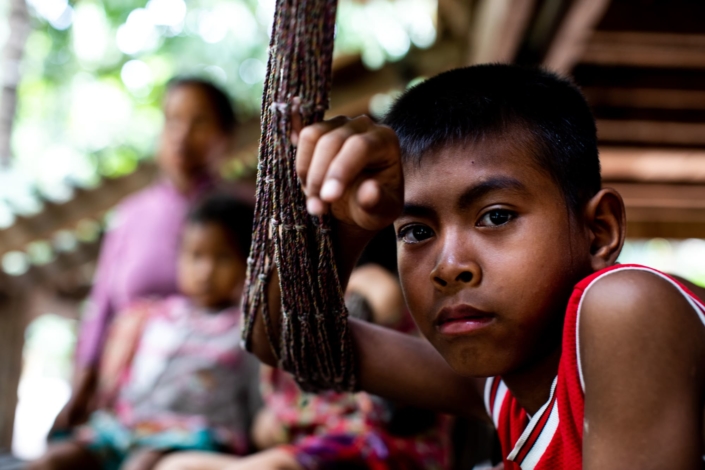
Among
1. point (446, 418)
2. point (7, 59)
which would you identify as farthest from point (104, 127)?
point (446, 418)

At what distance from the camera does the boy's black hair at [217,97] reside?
292 cm

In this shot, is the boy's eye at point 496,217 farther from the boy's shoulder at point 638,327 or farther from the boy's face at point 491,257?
the boy's shoulder at point 638,327

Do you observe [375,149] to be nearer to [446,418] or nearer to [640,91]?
[446,418]

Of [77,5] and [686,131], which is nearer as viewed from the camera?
[686,131]

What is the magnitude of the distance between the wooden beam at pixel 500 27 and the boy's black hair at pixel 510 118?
1.19 m

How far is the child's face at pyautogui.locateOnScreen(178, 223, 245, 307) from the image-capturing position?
2.55 meters

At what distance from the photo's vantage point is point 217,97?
9.63 feet

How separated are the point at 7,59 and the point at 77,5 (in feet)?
8.17

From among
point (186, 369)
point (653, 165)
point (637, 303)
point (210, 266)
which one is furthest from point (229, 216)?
point (653, 165)

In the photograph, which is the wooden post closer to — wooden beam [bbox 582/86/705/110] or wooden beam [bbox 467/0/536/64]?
wooden beam [bbox 467/0/536/64]

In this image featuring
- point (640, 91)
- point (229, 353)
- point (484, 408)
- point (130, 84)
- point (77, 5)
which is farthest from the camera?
point (130, 84)

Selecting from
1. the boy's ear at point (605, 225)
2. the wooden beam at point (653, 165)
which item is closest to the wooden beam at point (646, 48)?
the wooden beam at point (653, 165)

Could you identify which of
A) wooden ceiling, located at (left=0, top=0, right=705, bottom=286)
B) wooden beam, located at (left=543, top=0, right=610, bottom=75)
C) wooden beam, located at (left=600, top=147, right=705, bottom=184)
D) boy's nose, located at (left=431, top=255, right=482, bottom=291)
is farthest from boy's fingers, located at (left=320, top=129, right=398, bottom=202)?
wooden beam, located at (left=600, top=147, right=705, bottom=184)

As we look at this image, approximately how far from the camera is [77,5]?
708 centimetres
